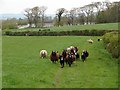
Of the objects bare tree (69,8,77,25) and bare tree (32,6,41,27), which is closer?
bare tree (32,6,41,27)

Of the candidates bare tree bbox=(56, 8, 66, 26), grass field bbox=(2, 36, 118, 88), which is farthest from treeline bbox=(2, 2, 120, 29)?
grass field bbox=(2, 36, 118, 88)

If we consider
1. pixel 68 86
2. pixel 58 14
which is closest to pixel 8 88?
pixel 68 86

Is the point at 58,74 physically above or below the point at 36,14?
below

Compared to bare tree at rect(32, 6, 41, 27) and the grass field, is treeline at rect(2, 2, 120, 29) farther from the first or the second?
the grass field

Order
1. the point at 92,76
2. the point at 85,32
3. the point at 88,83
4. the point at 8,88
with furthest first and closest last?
the point at 85,32 < the point at 92,76 < the point at 88,83 < the point at 8,88

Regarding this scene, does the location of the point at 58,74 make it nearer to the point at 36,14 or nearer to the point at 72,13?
the point at 36,14

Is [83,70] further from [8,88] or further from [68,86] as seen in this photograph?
[8,88]

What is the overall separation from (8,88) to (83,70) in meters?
9.54

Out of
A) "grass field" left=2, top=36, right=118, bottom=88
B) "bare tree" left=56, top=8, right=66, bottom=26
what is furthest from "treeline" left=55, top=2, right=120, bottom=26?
"grass field" left=2, top=36, right=118, bottom=88

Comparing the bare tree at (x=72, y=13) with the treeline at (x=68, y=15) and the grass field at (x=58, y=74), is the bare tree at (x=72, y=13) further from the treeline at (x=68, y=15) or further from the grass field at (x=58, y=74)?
the grass field at (x=58, y=74)

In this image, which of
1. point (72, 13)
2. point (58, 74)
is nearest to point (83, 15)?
point (72, 13)

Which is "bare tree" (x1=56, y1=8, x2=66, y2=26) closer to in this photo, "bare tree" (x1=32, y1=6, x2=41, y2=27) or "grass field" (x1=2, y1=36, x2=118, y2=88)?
"bare tree" (x1=32, y1=6, x2=41, y2=27)

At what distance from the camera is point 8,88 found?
21.9m

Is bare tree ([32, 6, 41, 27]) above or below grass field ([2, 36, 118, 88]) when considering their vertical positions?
above
